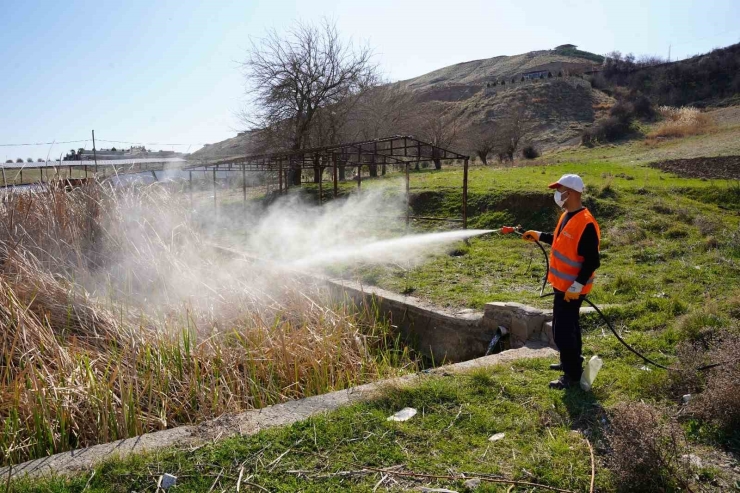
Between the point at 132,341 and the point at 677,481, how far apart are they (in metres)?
4.60

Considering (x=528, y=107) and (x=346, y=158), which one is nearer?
(x=346, y=158)

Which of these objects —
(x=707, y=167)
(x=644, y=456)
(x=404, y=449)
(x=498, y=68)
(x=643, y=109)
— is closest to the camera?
(x=644, y=456)

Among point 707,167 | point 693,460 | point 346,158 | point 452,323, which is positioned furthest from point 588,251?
point 707,167

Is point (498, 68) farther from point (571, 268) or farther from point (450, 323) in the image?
point (571, 268)

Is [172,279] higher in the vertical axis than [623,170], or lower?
lower

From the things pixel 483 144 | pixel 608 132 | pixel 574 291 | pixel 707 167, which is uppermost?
pixel 608 132

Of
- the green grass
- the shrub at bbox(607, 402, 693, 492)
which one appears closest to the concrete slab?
the green grass

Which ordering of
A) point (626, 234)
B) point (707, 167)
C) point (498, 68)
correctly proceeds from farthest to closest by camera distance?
point (498, 68) < point (707, 167) < point (626, 234)

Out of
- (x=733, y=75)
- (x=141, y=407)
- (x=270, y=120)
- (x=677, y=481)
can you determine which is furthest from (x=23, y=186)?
(x=733, y=75)

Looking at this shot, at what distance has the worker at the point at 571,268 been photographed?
442cm

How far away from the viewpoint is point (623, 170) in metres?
17.8

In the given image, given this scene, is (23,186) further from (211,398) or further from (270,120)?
(270,120)

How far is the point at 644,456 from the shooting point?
2955 millimetres

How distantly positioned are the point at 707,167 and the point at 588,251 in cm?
1439
